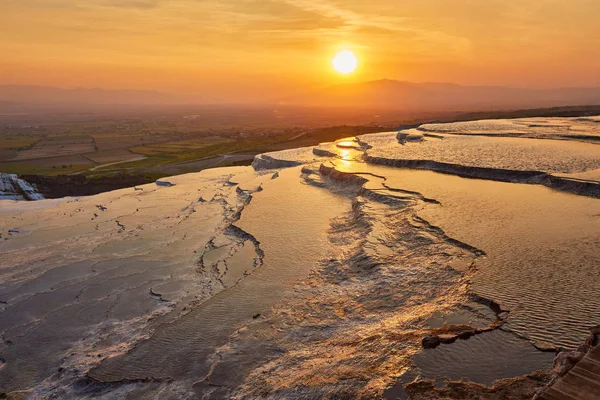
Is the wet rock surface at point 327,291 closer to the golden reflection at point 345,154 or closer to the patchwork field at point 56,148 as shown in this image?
the golden reflection at point 345,154

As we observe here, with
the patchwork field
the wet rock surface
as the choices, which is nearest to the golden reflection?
the wet rock surface

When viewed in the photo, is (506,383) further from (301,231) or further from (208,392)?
(301,231)

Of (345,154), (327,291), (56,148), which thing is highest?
(56,148)

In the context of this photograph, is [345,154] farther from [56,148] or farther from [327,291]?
[56,148]

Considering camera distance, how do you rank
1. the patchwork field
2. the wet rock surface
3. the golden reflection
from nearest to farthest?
the wet rock surface → the golden reflection → the patchwork field

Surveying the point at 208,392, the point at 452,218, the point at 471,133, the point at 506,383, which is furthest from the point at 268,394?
the point at 471,133

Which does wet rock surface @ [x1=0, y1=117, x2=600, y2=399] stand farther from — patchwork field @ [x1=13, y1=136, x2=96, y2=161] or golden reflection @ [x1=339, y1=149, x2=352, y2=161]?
patchwork field @ [x1=13, y1=136, x2=96, y2=161]

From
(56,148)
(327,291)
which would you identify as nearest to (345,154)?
(327,291)

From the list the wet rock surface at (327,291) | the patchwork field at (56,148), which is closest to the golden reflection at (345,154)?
the wet rock surface at (327,291)
